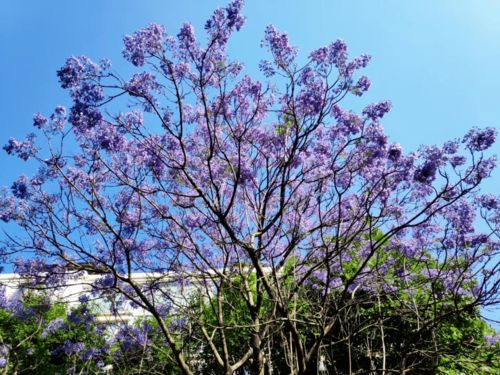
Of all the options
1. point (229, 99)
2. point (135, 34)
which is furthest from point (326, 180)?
point (135, 34)

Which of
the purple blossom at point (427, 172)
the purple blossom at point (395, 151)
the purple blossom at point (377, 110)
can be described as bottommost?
the purple blossom at point (427, 172)

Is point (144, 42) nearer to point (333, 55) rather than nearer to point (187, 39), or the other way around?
point (187, 39)

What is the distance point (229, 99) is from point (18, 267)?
345 cm

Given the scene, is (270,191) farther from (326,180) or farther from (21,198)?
(21,198)

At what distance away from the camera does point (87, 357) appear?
8.41m

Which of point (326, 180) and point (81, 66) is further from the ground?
point (81, 66)

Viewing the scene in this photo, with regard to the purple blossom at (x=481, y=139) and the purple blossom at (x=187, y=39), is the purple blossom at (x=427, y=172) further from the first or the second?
the purple blossom at (x=187, y=39)

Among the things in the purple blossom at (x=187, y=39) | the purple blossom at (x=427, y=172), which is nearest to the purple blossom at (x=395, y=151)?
the purple blossom at (x=427, y=172)

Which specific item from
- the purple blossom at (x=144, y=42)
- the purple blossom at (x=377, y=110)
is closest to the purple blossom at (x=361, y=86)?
the purple blossom at (x=377, y=110)

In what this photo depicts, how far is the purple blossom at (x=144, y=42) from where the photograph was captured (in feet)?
17.3

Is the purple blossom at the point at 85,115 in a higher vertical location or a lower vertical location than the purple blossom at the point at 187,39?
lower

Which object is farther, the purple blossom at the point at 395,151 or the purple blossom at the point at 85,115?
the purple blossom at the point at 85,115

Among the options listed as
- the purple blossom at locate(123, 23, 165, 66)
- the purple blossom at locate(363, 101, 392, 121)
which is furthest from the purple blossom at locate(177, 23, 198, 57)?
the purple blossom at locate(363, 101, 392, 121)

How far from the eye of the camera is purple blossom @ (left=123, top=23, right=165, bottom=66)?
526 centimetres
